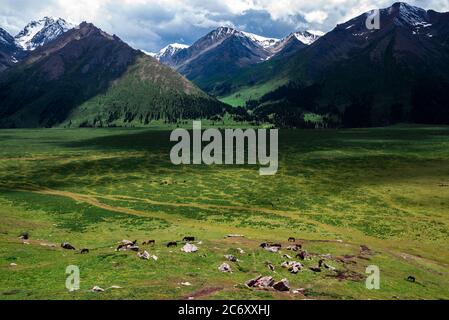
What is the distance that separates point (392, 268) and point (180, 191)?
62.1m

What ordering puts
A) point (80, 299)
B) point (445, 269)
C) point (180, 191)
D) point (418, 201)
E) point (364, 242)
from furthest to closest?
point (180, 191) → point (418, 201) → point (364, 242) → point (445, 269) → point (80, 299)

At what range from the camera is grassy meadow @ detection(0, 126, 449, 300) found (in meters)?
40.8

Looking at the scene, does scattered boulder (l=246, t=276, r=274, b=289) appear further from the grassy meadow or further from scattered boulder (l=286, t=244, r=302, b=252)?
scattered boulder (l=286, t=244, r=302, b=252)

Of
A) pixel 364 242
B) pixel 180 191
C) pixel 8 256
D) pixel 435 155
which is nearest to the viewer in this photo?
pixel 8 256

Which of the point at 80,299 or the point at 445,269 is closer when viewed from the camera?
the point at 80,299

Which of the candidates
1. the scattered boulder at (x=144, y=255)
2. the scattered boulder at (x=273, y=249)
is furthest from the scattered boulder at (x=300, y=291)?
the scattered boulder at (x=144, y=255)

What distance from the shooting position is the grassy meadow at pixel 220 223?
4081 cm

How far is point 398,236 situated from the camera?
69562 mm

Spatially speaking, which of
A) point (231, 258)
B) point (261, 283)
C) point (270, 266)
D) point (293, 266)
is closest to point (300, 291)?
point (261, 283)

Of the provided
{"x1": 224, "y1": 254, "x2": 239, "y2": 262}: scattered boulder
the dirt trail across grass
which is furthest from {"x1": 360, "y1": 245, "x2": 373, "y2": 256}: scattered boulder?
{"x1": 224, "y1": 254, "x2": 239, "y2": 262}: scattered boulder

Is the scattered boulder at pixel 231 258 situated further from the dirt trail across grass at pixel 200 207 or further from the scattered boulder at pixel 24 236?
the scattered boulder at pixel 24 236
